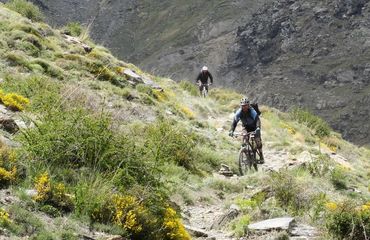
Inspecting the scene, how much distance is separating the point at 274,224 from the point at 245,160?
19.7 ft

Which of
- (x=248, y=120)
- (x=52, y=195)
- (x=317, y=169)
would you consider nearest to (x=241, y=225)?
(x=52, y=195)

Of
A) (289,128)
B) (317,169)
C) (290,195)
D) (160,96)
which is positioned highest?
(289,128)

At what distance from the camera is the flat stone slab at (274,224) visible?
694cm

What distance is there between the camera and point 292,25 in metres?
107

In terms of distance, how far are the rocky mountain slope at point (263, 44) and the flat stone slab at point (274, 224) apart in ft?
231

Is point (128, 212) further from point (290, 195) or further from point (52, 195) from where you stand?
point (290, 195)

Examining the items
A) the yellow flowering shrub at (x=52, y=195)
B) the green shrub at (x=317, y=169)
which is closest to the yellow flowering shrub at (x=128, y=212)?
the yellow flowering shrub at (x=52, y=195)

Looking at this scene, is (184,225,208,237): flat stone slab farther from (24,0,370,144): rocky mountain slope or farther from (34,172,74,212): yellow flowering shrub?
(24,0,370,144): rocky mountain slope

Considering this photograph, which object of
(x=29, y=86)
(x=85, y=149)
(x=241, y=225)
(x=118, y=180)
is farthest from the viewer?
(x=29, y=86)

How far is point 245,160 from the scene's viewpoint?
13.0 m

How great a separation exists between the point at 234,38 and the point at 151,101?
97.1m

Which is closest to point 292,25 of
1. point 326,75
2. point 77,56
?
point 326,75

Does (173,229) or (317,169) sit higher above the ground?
(317,169)

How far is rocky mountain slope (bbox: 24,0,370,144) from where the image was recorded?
89.6 m
